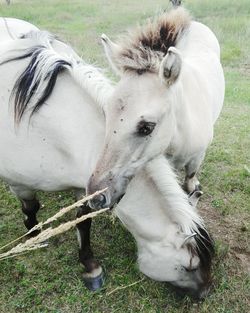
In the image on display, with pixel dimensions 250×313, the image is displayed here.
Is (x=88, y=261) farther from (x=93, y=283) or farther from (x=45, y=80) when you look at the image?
(x=45, y=80)

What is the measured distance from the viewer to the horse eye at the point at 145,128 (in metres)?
2.33

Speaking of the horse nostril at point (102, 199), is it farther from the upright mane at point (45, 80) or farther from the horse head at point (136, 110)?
the upright mane at point (45, 80)

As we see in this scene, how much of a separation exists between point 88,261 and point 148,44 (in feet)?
5.40

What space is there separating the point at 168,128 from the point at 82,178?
2.09 ft

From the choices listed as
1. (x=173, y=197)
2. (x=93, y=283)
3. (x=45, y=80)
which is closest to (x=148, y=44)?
(x=45, y=80)

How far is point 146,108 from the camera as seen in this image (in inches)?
93.4

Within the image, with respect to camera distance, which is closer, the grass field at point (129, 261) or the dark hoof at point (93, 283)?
the grass field at point (129, 261)

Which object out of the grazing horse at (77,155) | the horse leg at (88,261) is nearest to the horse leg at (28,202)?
the grazing horse at (77,155)

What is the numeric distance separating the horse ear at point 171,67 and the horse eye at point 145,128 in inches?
11.7

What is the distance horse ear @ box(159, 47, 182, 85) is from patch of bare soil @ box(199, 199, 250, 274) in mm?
1531

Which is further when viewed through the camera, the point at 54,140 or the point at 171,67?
the point at 54,140

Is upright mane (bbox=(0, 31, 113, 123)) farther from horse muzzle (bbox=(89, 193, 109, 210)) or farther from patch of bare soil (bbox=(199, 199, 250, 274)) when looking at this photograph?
patch of bare soil (bbox=(199, 199, 250, 274))

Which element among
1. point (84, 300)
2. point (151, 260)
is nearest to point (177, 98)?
point (151, 260)

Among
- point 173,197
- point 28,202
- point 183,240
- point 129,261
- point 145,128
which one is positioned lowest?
point 129,261
